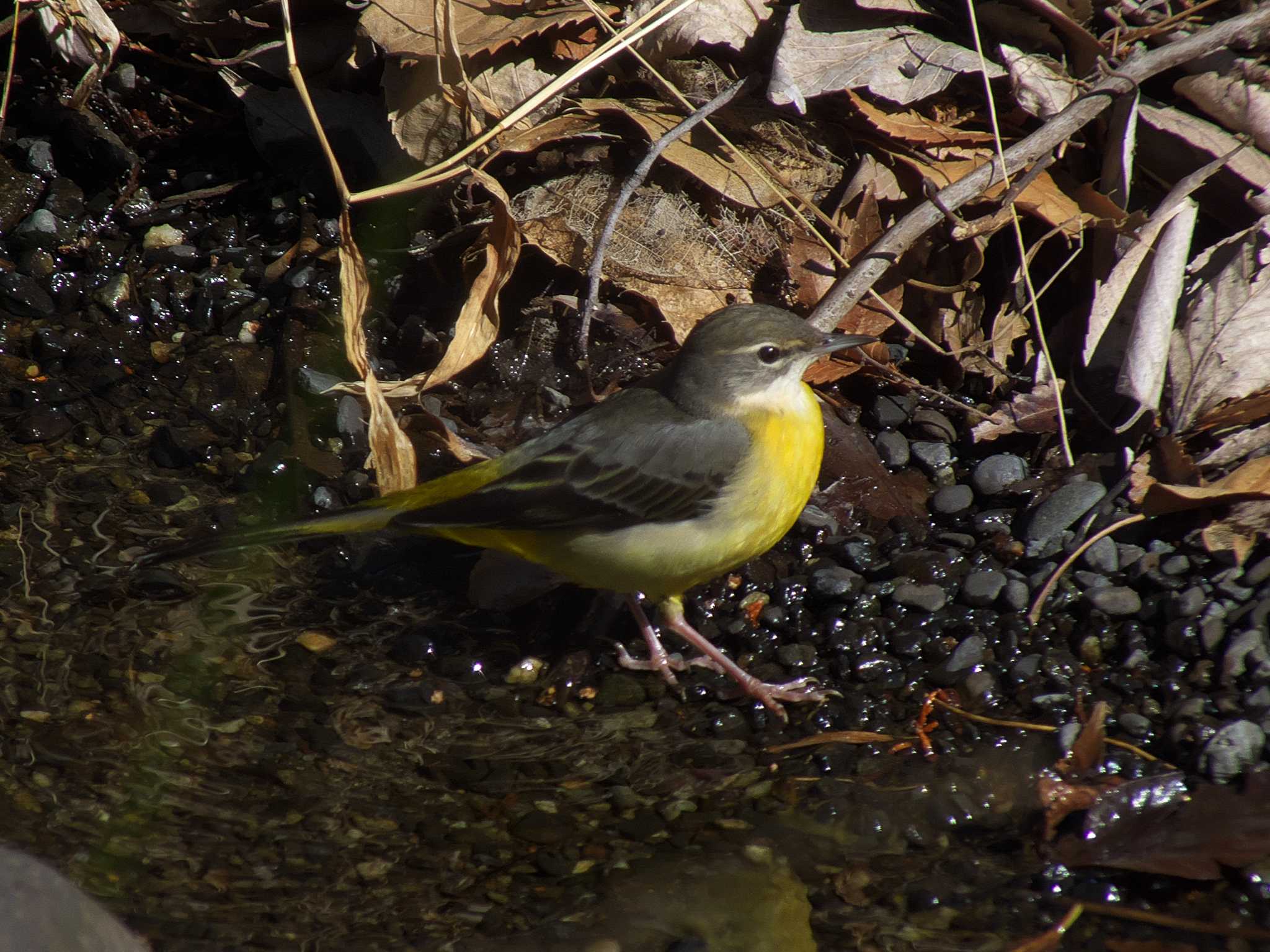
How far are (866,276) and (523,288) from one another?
1.89 metres

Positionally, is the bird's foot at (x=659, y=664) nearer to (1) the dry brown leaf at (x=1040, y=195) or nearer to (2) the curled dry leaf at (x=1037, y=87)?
(1) the dry brown leaf at (x=1040, y=195)

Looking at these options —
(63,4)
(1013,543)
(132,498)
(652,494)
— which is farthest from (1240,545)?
(63,4)

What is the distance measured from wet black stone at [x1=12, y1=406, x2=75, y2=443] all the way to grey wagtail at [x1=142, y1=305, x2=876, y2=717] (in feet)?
3.53

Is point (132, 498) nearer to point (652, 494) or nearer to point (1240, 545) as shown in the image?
point (652, 494)

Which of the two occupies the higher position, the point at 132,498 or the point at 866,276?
the point at 866,276

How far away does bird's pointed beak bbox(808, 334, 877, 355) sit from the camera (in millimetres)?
5332

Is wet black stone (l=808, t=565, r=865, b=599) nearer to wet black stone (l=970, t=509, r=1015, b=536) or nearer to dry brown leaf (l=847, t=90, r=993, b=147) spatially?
wet black stone (l=970, t=509, r=1015, b=536)

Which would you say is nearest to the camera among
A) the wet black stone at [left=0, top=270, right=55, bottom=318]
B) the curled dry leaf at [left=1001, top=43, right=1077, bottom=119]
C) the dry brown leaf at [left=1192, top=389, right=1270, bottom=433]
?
the dry brown leaf at [left=1192, top=389, right=1270, bottom=433]

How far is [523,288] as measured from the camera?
6.75 meters

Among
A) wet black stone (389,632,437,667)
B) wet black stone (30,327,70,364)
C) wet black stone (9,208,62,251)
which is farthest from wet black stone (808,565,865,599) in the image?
wet black stone (9,208,62,251)

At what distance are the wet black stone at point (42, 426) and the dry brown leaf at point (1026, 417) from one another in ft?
14.6

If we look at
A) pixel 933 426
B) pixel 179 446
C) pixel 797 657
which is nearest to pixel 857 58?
pixel 933 426

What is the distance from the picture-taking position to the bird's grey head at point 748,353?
532 centimetres

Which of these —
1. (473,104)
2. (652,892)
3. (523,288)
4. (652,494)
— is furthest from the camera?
(523,288)
